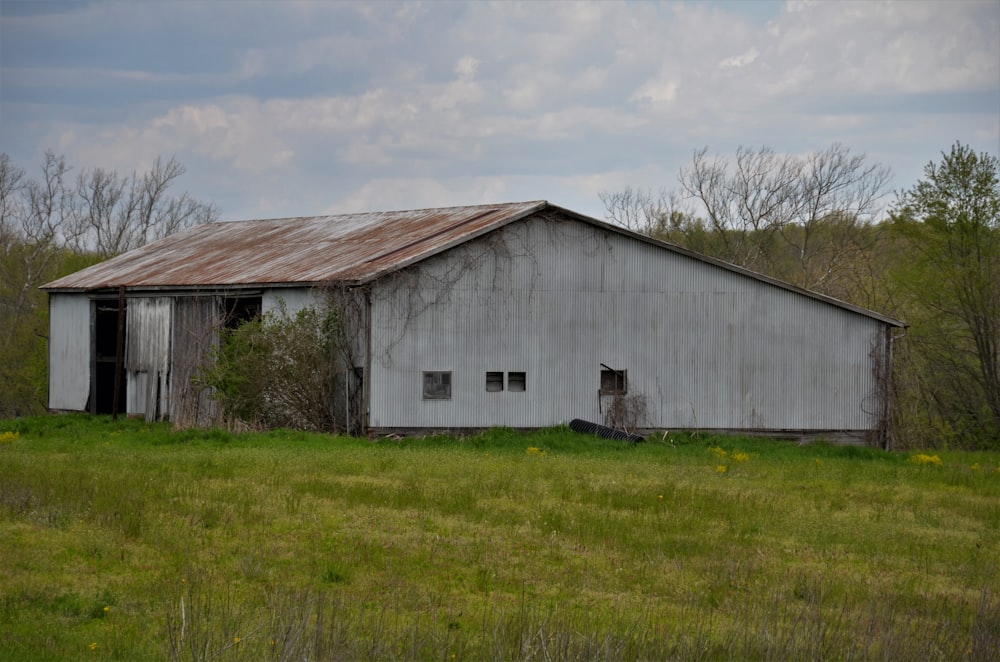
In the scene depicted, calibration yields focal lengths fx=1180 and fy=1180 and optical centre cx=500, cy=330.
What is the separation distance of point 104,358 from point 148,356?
106 inches

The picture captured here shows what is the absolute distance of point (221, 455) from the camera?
2059 centimetres

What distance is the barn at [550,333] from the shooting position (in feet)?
84.6

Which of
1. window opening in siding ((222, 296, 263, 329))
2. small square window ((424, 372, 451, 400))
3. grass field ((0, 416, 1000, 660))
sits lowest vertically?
grass field ((0, 416, 1000, 660))

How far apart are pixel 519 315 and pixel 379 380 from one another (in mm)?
3557

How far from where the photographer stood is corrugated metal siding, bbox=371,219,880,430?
26266 millimetres

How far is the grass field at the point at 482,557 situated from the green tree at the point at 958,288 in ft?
46.8

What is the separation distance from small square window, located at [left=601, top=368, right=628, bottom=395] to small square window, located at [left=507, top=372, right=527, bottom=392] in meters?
1.90

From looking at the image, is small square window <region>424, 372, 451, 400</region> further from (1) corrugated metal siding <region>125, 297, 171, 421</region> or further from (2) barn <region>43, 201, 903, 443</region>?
(1) corrugated metal siding <region>125, 297, 171, 421</region>

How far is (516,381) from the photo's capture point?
2662 cm

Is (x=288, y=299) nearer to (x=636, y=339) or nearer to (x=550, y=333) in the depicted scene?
(x=550, y=333)

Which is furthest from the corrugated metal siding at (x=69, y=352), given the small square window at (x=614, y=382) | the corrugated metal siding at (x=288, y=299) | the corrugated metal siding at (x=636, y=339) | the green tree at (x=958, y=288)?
the green tree at (x=958, y=288)

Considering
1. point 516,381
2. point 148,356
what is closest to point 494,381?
point 516,381

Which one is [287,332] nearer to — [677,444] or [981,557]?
[677,444]

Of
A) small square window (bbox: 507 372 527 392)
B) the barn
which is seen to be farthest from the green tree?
small square window (bbox: 507 372 527 392)
